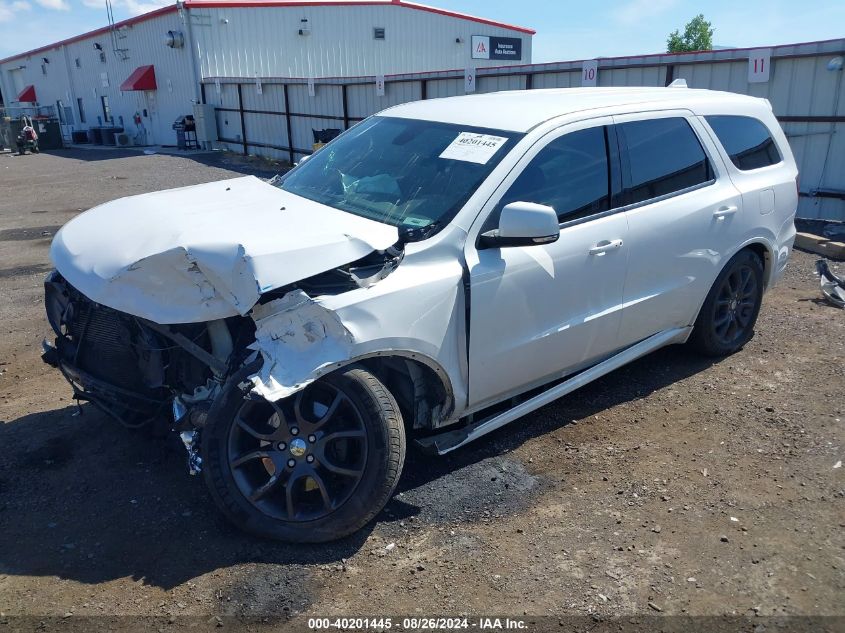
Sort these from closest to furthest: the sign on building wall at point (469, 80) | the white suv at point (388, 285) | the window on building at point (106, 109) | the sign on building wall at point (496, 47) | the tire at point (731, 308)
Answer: the white suv at point (388, 285), the tire at point (731, 308), the sign on building wall at point (469, 80), the sign on building wall at point (496, 47), the window on building at point (106, 109)

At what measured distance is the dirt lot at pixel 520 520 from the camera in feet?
9.36

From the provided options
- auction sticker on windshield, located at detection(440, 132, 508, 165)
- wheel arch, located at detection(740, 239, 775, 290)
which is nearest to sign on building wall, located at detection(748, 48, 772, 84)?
wheel arch, located at detection(740, 239, 775, 290)

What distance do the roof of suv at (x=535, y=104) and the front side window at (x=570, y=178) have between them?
18 cm

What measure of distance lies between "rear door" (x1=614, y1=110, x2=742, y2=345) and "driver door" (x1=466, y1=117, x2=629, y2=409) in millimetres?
143

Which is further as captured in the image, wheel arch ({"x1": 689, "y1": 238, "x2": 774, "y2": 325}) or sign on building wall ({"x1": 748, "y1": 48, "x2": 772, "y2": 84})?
sign on building wall ({"x1": 748, "y1": 48, "x2": 772, "y2": 84})

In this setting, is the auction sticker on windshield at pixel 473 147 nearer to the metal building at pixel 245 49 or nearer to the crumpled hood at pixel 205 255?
the crumpled hood at pixel 205 255

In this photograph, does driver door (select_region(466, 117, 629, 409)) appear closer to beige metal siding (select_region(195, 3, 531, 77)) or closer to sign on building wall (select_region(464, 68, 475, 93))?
sign on building wall (select_region(464, 68, 475, 93))

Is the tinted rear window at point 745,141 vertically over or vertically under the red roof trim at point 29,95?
under

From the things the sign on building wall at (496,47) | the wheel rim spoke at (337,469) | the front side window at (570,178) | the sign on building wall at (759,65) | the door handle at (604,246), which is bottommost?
the wheel rim spoke at (337,469)

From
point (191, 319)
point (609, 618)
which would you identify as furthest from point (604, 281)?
point (191, 319)

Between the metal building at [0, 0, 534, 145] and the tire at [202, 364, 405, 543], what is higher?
the metal building at [0, 0, 534, 145]

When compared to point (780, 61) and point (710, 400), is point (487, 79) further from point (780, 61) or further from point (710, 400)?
point (710, 400)

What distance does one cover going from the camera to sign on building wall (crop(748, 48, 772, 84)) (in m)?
9.66

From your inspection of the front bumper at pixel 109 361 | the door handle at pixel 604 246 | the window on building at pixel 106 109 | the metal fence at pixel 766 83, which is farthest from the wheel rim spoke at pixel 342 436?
the window on building at pixel 106 109
